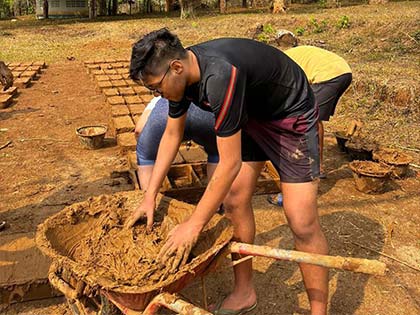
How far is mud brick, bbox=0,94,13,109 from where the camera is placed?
23.4 feet

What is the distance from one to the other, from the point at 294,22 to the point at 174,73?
45.0 ft

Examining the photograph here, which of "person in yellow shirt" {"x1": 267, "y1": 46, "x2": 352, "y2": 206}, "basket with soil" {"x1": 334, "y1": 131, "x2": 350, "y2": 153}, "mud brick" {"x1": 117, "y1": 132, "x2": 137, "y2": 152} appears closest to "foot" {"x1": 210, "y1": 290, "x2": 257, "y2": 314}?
"person in yellow shirt" {"x1": 267, "y1": 46, "x2": 352, "y2": 206}

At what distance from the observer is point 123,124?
557 cm

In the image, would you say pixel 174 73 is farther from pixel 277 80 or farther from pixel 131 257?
pixel 131 257

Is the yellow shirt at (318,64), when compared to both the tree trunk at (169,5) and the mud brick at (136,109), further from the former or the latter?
the tree trunk at (169,5)

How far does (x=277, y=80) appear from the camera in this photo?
212 centimetres

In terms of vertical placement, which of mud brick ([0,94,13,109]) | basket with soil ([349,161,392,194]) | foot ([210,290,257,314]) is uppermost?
mud brick ([0,94,13,109])

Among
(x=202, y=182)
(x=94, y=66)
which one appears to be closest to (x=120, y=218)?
(x=202, y=182)

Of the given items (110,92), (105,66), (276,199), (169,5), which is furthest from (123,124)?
(169,5)

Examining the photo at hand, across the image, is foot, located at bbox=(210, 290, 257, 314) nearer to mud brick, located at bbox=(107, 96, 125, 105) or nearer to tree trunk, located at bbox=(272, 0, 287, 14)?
mud brick, located at bbox=(107, 96, 125, 105)

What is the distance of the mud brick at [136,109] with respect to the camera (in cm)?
612

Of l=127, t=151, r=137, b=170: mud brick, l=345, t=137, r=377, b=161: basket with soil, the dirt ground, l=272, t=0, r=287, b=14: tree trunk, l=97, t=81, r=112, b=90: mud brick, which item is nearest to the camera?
the dirt ground

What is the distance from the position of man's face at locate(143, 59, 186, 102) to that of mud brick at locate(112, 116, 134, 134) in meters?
3.62

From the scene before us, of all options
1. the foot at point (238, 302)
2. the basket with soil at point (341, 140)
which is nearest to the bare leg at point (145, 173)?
the foot at point (238, 302)
